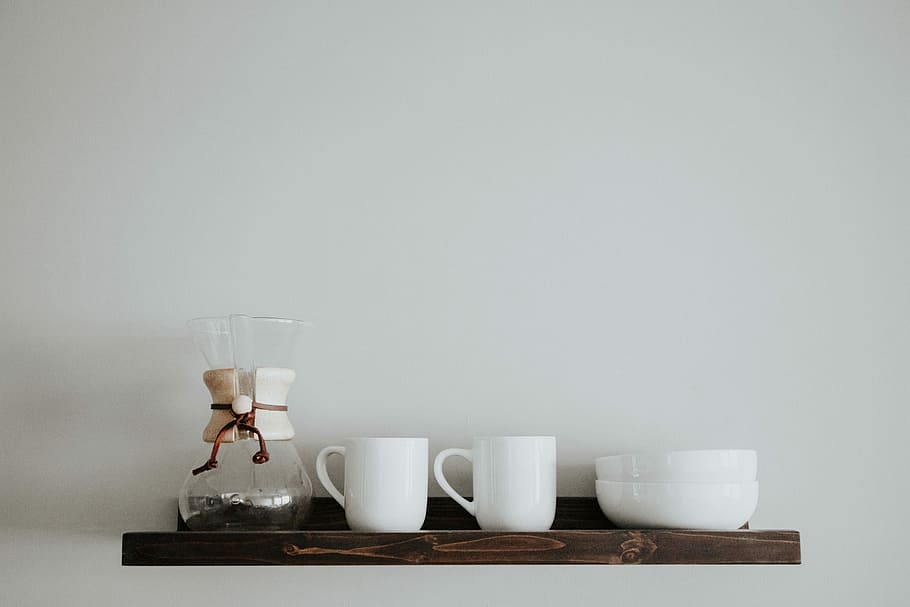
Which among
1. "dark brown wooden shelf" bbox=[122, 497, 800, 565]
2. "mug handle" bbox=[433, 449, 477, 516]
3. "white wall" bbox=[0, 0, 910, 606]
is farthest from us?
"white wall" bbox=[0, 0, 910, 606]

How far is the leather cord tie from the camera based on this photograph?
0.95 metres

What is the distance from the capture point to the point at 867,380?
3.79ft

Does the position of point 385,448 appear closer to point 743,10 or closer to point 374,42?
point 374,42

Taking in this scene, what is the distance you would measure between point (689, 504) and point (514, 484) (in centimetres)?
20

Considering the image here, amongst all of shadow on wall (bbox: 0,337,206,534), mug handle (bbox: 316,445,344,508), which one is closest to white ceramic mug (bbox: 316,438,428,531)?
mug handle (bbox: 316,445,344,508)

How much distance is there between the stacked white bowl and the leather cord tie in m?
0.42

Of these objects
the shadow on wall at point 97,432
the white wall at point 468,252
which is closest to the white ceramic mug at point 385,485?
the white wall at point 468,252

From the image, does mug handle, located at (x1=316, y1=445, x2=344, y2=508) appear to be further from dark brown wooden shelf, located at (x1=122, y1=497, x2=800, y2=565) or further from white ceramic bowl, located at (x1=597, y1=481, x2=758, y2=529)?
white ceramic bowl, located at (x1=597, y1=481, x2=758, y2=529)

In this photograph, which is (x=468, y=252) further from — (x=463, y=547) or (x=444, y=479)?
(x=463, y=547)

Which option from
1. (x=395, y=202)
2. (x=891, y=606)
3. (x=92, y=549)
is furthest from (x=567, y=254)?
(x=92, y=549)

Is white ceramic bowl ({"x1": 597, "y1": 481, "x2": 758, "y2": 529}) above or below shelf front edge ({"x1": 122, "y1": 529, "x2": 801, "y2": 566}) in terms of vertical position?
above

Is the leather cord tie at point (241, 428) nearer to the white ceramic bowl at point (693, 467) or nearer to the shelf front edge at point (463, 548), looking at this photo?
the shelf front edge at point (463, 548)

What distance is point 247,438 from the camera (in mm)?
979

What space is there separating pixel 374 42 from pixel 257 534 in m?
0.70
